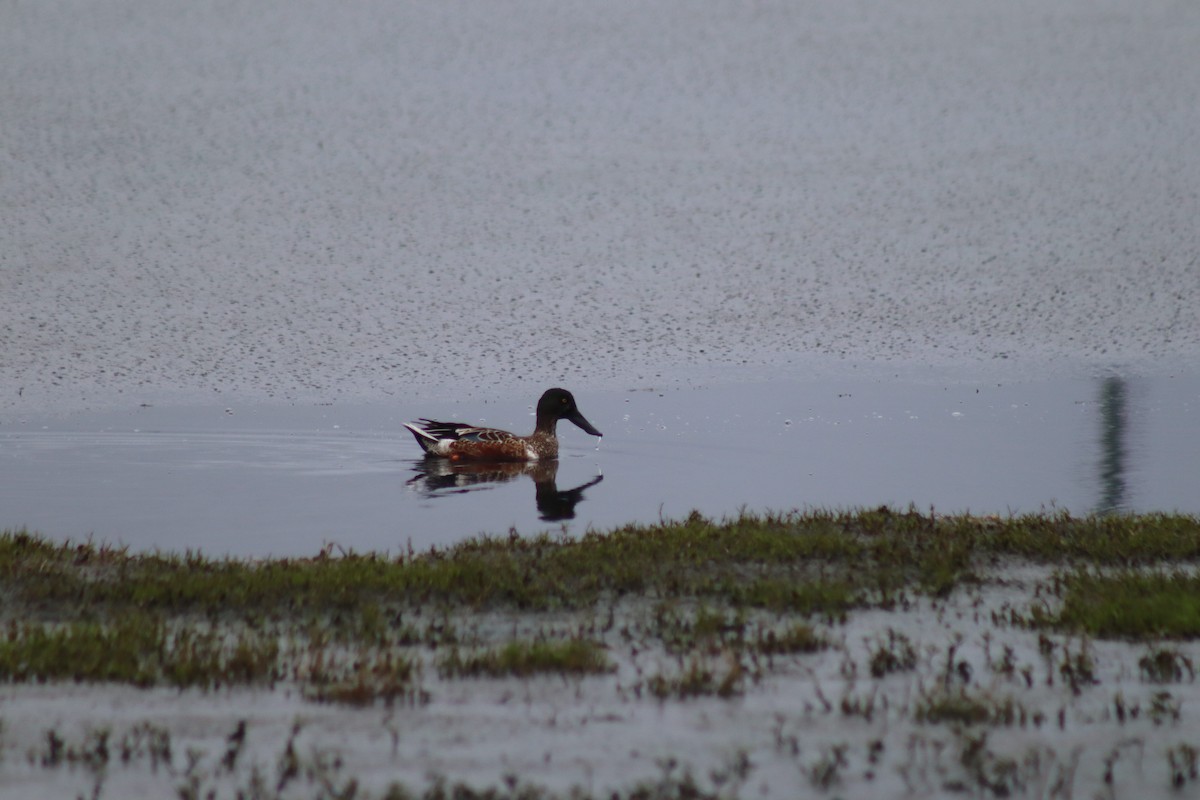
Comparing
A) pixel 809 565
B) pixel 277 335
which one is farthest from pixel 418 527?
pixel 277 335

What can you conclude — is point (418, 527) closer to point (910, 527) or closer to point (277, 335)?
point (910, 527)

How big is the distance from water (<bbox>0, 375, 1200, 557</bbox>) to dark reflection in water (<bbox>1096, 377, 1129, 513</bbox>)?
1.5 inches

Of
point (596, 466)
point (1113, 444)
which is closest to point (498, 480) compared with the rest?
point (596, 466)

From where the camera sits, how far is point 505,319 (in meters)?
31.6

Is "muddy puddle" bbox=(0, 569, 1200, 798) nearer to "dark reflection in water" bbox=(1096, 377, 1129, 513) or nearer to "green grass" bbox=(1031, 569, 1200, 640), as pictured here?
"green grass" bbox=(1031, 569, 1200, 640)

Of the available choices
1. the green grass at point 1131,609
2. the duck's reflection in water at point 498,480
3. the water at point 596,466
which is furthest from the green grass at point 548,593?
the duck's reflection in water at point 498,480

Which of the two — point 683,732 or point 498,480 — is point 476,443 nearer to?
point 498,480

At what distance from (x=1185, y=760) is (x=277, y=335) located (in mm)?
24917

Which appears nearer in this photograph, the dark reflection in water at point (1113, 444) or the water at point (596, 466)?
the water at point (596, 466)

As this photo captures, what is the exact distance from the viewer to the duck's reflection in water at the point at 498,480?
44.8 ft

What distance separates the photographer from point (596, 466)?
16453 mm

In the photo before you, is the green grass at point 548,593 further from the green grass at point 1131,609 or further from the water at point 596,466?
the water at point 596,466

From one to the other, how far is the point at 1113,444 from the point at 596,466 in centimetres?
669

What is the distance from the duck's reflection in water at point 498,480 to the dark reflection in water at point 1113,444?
521 cm
